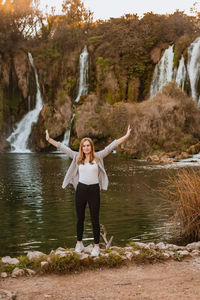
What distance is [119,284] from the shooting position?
6.01 m

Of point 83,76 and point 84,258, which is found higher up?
point 83,76

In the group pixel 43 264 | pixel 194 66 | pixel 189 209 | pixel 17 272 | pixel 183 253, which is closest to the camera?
pixel 17 272

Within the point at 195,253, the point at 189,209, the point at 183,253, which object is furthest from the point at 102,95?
the point at 183,253

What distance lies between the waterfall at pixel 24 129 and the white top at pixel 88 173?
4231cm

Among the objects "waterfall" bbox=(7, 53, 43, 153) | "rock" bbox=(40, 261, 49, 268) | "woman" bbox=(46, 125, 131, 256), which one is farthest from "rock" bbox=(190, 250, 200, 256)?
"waterfall" bbox=(7, 53, 43, 153)

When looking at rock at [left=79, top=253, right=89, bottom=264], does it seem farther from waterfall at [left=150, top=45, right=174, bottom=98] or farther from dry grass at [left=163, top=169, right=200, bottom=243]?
waterfall at [left=150, top=45, right=174, bottom=98]

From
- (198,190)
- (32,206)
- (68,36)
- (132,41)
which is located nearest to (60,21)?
(68,36)

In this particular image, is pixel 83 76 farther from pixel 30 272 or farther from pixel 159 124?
pixel 30 272

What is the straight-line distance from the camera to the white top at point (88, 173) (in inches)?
273

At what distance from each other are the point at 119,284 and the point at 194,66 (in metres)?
38.7

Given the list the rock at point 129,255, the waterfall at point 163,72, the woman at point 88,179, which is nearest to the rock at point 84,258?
the woman at point 88,179

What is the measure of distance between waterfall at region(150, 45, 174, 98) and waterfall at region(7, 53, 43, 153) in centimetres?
1558

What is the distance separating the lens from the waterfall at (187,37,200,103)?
41434mm

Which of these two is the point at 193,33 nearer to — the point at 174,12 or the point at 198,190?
the point at 174,12
